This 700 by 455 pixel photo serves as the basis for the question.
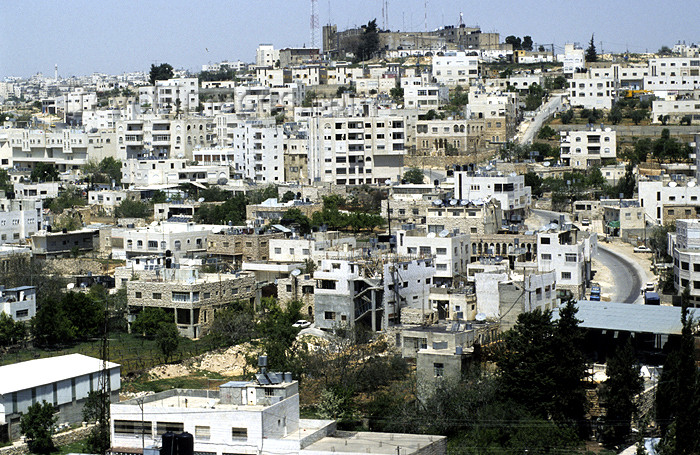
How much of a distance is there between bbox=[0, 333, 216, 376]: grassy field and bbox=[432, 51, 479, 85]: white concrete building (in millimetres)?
39283

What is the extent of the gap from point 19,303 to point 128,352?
3055mm

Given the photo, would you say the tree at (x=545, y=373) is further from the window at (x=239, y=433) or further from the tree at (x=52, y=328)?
the tree at (x=52, y=328)

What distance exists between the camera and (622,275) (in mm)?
28312

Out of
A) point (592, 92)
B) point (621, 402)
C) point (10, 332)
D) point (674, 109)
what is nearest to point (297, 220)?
point (10, 332)

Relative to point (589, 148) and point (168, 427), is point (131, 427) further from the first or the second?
point (589, 148)

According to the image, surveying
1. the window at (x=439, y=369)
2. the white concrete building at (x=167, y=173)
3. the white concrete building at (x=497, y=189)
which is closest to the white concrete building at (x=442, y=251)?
the white concrete building at (x=497, y=189)

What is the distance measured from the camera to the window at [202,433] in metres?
14.9

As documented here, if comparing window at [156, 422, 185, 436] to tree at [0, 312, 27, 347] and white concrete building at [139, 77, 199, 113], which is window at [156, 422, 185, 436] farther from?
white concrete building at [139, 77, 199, 113]

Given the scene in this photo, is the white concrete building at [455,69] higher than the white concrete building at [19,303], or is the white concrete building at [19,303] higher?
the white concrete building at [455,69]

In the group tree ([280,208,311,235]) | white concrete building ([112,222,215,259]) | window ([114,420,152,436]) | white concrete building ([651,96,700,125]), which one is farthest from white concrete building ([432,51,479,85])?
Result: window ([114,420,152,436])

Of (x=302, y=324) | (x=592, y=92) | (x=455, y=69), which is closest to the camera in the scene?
(x=302, y=324)

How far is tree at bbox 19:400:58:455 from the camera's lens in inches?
694

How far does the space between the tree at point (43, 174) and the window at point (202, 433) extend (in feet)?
104

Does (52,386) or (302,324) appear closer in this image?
(52,386)
